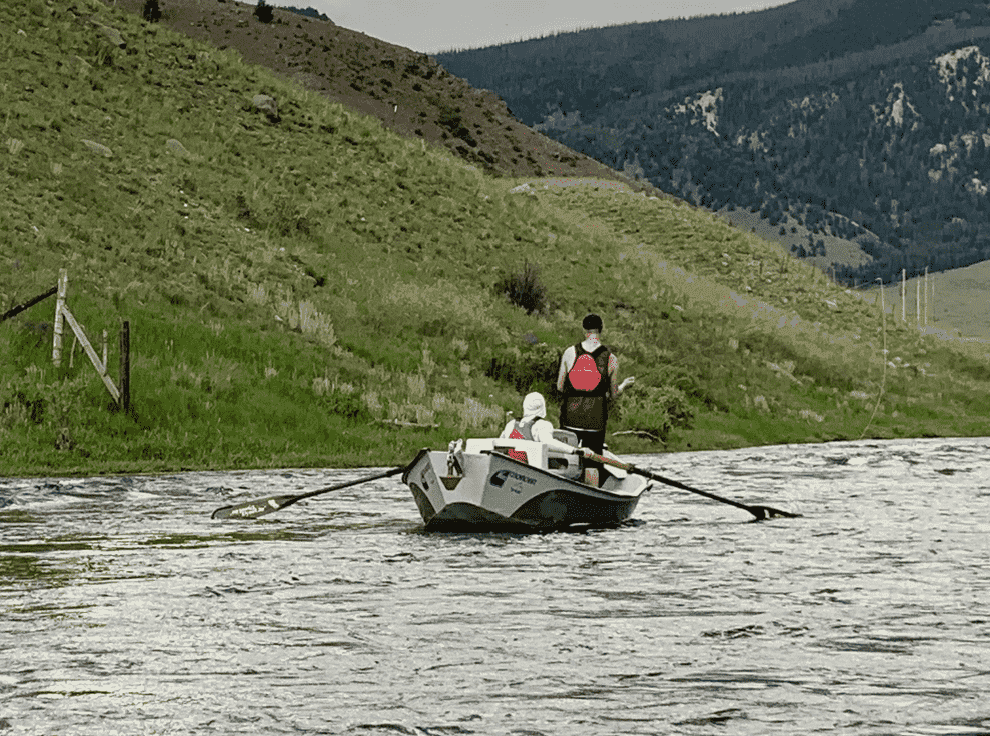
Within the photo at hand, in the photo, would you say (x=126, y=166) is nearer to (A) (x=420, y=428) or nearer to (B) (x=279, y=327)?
(B) (x=279, y=327)

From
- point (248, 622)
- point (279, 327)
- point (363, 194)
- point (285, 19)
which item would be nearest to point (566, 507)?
point (248, 622)

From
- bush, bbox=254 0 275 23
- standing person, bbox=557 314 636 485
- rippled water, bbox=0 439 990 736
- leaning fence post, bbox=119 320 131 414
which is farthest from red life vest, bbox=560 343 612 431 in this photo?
bush, bbox=254 0 275 23

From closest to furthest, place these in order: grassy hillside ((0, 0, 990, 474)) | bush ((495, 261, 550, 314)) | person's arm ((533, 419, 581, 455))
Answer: person's arm ((533, 419, 581, 455)), grassy hillside ((0, 0, 990, 474)), bush ((495, 261, 550, 314))

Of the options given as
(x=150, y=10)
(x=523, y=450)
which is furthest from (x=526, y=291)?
(x=150, y=10)

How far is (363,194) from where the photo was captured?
52.9 meters

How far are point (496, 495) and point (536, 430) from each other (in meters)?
1.59

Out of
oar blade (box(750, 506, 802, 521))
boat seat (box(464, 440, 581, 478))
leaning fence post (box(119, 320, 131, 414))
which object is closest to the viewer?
boat seat (box(464, 440, 581, 478))

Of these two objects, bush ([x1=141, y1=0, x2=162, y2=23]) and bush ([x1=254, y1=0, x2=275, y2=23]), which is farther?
bush ([x1=254, y1=0, x2=275, y2=23])

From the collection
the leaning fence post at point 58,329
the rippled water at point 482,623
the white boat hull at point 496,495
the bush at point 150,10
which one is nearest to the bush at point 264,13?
the bush at point 150,10

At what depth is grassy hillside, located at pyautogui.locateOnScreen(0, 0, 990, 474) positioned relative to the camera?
2923cm

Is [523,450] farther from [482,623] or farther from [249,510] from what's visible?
[482,623]

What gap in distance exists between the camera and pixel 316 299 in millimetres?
40094

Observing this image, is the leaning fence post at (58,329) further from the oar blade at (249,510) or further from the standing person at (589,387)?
the standing person at (589,387)

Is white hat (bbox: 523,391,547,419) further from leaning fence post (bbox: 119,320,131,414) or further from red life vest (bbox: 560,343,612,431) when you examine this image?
leaning fence post (bbox: 119,320,131,414)
